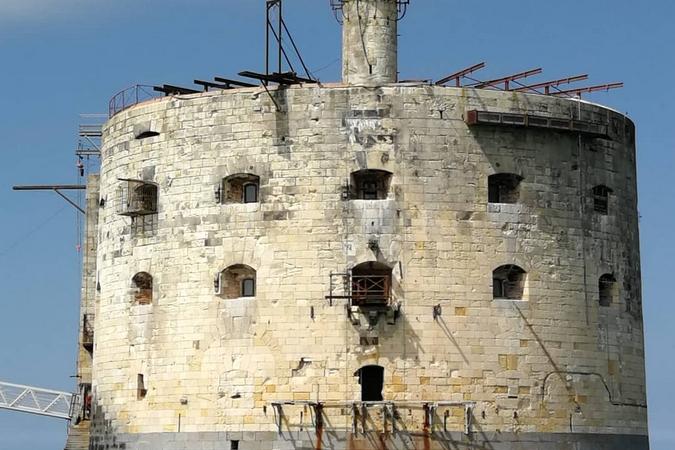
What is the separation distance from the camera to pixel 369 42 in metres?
39.6

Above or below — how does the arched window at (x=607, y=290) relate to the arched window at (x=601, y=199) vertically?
below

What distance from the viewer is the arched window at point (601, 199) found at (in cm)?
3919

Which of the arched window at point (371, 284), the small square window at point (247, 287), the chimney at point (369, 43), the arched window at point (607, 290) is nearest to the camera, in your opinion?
the arched window at point (371, 284)

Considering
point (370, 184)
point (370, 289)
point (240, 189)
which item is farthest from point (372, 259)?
point (240, 189)

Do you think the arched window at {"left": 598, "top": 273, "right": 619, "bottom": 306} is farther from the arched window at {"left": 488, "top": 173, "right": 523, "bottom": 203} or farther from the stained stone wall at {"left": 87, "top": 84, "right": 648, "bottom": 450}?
the arched window at {"left": 488, "top": 173, "right": 523, "bottom": 203}

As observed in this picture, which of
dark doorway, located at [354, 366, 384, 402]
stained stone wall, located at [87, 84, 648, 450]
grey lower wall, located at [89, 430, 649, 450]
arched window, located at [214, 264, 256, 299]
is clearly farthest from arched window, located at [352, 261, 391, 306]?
grey lower wall, located at [89, 430, 649, 450]

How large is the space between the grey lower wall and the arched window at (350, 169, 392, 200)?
5.35 m

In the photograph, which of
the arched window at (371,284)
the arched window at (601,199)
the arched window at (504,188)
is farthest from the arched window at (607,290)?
the arched window at (371,284)

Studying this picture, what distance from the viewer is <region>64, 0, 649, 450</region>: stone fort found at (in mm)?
36469

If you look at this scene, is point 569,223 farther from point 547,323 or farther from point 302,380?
point 302,380

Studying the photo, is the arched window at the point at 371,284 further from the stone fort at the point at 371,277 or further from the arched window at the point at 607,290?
the arched window at the point at 607,290

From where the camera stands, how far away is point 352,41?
130 feet

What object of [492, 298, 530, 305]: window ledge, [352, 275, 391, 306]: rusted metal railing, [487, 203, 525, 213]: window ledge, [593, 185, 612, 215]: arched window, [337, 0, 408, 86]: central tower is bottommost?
[492, 298, 530, 305]: window ledge

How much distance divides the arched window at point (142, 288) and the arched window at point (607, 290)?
416 inches
